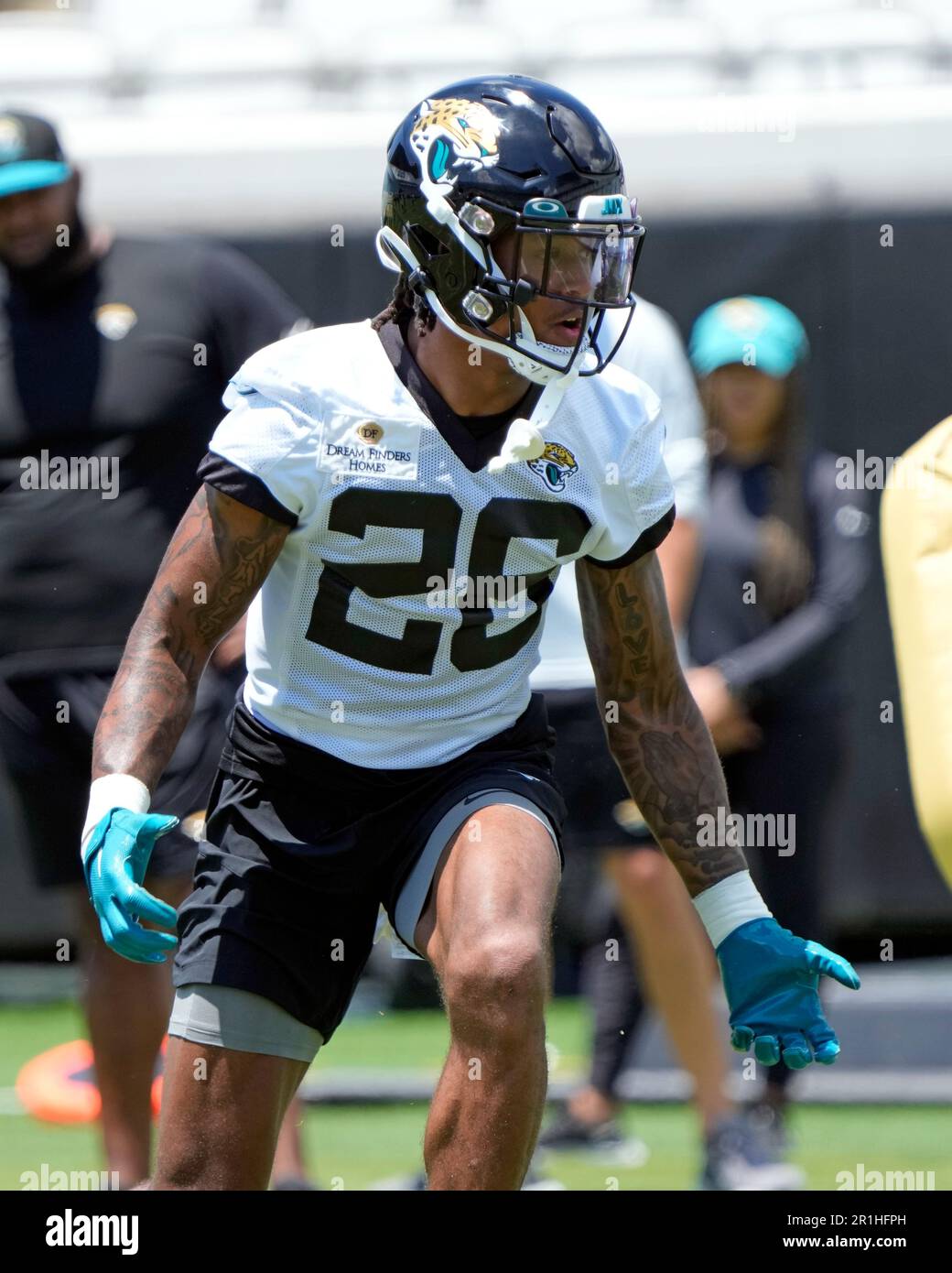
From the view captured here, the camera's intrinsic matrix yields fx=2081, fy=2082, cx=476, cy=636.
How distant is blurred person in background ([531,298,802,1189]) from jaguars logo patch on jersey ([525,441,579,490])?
1.61 metres

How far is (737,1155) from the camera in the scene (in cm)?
471

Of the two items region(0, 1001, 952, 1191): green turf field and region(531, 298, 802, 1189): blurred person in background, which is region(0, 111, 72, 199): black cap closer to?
region(531, 298, 802, 1189): blurred person in background

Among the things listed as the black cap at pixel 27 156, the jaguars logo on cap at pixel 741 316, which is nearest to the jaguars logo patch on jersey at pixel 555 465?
the black cap at pixel 27 156

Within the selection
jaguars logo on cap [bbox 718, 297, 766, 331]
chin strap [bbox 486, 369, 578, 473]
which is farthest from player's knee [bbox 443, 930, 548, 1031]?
jaguars logo on cap [bbox 718, 297, 766, 331]

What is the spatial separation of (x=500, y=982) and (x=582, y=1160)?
8.07ft

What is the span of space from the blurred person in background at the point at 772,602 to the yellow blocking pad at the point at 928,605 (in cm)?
192

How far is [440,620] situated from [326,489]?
0.88 ft

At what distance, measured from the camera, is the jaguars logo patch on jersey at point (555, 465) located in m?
3.11

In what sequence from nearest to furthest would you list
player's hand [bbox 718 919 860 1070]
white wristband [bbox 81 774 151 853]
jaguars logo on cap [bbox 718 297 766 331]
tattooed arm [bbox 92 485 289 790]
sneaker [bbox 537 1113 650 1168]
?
white wristband [bbox 81 774 151 853], tattooed arm [bbox 92 485 289 790], player's hand [bbox 718 919 860 1070], sneaker [bbox 537 1113 650 1168], jaguars logo on cap [bbox 718 297 766 331]

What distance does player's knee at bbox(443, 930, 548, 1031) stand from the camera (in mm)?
2766

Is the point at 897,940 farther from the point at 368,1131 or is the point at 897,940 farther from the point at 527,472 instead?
the point at 527,472

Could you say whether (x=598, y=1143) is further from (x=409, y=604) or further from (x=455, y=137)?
(x=455, y=137)

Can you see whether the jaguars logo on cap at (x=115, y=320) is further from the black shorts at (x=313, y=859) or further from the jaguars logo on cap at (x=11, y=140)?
the black shorts at (x=313, y=859)

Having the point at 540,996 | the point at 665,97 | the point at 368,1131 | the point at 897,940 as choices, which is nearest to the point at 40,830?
the point at 368,1131
